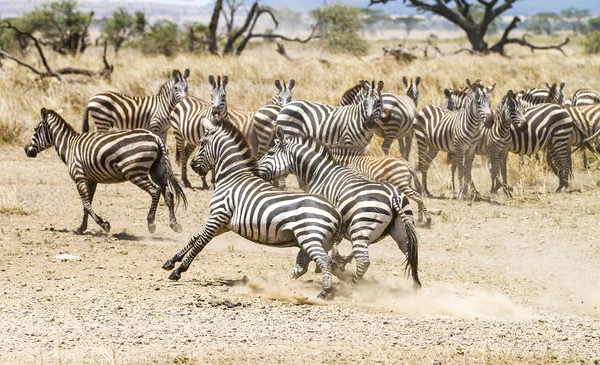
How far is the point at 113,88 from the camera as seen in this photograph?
70.8ft

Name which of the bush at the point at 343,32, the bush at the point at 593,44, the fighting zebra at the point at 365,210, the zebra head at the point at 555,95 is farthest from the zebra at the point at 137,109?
the bush at the point at 593,44

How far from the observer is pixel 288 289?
26.8 ft

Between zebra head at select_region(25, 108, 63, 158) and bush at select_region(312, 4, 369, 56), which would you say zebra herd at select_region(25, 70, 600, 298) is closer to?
zebra head at select_region(25, 108, 63, 158)

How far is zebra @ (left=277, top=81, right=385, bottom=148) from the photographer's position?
1345 centimetres

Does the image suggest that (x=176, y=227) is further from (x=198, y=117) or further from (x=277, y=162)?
(x=198, y=117)

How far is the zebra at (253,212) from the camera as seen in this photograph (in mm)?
7746

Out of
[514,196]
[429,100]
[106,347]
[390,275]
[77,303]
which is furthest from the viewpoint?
[429,100]

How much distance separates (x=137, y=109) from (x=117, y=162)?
4688 mm

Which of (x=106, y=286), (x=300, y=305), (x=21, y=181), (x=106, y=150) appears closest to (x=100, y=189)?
(x=21, y=181)

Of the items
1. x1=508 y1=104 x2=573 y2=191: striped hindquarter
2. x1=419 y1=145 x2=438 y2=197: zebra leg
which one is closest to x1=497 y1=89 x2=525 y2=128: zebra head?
x1=508 y1=104 x2=573 y2=191: striped hindquarter

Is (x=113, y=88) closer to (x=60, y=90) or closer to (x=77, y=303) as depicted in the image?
(x=60, y=90)

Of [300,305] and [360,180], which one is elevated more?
[360,180]

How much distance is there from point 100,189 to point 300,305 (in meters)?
7.34

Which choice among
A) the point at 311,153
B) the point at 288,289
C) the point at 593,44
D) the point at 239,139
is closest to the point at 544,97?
the point at 311,153
